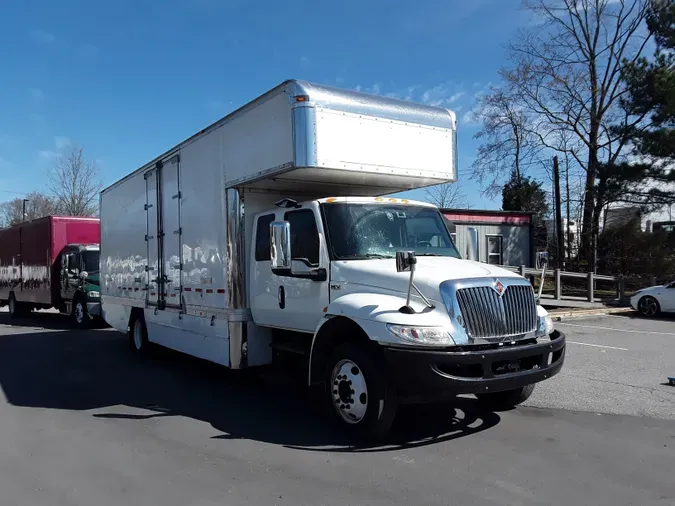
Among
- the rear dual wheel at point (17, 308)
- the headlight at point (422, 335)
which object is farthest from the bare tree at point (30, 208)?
the headlight at point (422, 335)

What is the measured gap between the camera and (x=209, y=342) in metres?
7.36

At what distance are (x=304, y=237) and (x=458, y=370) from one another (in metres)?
2.19

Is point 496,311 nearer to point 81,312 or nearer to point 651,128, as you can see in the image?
point 81,312

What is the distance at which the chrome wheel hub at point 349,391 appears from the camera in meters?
5.12

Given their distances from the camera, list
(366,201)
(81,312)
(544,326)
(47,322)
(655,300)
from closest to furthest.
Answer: (544,326)
(366,201)
(81,312)
(655,300)
(47,322)

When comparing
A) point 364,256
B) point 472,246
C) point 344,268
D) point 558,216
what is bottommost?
point 344,268

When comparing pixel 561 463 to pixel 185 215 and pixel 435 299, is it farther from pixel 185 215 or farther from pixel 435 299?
pixel 185 215

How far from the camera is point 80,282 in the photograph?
49.6ft

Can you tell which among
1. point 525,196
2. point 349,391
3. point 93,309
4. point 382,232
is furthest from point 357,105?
point 525,196

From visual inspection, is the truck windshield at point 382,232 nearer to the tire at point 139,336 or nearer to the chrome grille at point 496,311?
the chrome grille at point 496,311

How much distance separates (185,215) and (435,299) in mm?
4431

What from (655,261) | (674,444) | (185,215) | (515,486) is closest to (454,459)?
(515,486)

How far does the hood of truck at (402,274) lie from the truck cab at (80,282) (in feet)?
36.1

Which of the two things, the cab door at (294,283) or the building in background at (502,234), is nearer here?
the cab door at (294,283)
